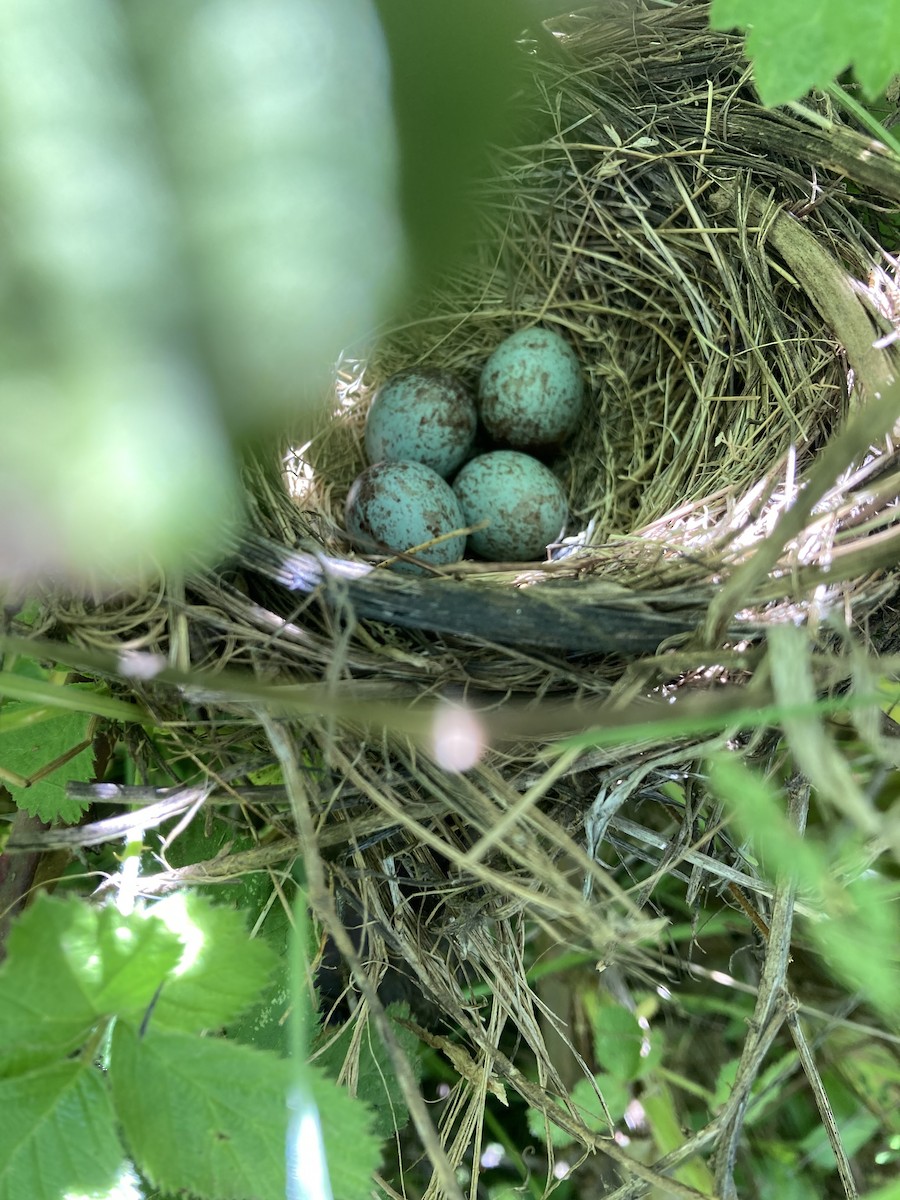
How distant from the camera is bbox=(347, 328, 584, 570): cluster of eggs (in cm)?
130

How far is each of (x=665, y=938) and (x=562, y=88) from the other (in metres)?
1.24

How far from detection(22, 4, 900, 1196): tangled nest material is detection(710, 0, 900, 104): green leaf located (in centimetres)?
25

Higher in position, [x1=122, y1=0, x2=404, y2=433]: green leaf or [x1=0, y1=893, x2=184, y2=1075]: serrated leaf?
[x1=122, y1=0, x2=404, y2=433]: green leaf

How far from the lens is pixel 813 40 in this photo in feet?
2.24

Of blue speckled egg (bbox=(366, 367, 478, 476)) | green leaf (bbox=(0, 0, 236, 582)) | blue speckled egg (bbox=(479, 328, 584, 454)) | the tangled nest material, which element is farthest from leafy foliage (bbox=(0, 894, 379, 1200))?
blue speckled egg (bbox=(479, 328, 584, 454))

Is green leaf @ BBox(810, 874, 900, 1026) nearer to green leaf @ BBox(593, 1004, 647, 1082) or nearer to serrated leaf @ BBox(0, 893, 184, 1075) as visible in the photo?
serrated leaf @ BBox(0, 893, 184, 1075)

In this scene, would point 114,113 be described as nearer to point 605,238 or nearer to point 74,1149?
point 74,1149

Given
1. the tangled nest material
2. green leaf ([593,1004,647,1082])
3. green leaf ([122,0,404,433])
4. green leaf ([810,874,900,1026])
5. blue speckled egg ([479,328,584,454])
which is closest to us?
green leaf ([122,0,404,433])

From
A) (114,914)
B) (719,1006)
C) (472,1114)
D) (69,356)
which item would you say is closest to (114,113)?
(69,356)

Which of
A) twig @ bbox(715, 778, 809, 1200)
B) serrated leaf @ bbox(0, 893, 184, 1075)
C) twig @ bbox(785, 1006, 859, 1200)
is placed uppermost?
serrated leaf @ bbox(0, 893, 184, 1075)

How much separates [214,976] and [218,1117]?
94mm

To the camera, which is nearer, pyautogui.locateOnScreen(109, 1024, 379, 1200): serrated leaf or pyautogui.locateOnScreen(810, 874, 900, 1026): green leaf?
pyautogui.locateOnScreen(810, 874, 900, 1026): green leaf

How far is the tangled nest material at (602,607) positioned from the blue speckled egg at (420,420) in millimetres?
126

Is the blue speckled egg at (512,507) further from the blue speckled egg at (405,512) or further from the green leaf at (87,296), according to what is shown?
the green leaf at (87,296)
